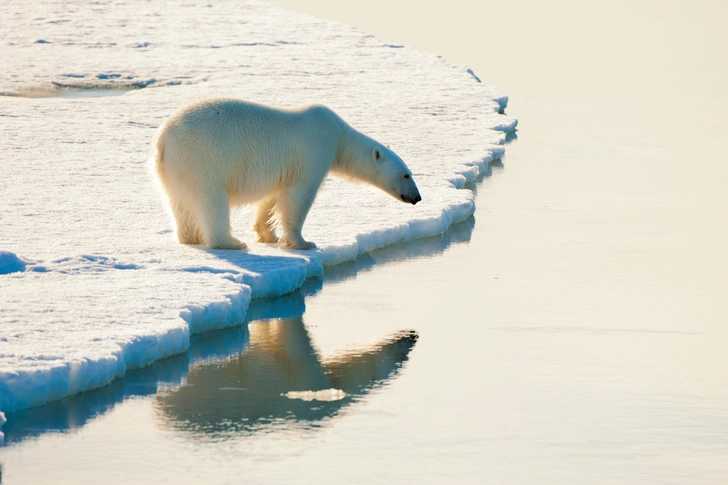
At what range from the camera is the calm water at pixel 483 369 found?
191 inches

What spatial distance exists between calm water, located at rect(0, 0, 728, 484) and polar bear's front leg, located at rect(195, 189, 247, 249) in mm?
708

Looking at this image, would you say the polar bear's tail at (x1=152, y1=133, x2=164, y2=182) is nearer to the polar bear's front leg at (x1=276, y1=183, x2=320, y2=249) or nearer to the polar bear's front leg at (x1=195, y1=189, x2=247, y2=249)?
the polar bear's front leg at (x1=195, y1=189, x2=247, y2=249)

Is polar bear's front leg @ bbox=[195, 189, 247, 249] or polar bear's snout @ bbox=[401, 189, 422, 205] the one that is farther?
polar bear's snout @ bbox=[401, 189, 422, 205]

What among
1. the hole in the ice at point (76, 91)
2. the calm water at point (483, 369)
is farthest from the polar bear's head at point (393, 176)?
the hole in the ice at point (76, 91)

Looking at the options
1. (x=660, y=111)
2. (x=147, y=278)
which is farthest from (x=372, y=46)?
(x=147, y=278)

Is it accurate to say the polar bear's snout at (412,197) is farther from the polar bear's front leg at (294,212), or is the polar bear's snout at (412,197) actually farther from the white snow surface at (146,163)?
the polar bear's front leg at (294,212)

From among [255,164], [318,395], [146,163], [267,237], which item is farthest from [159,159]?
[318,395]

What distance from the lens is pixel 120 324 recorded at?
5934 mm

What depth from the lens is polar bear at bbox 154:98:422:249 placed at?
7.45m

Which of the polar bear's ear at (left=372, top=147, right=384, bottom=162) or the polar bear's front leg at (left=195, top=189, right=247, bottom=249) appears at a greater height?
the polar bear's ear at (left=372, top=147, right=384, bottom=162)

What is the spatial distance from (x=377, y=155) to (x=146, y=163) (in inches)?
64.9

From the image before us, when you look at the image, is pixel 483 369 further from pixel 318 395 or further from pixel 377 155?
pixel 377 155

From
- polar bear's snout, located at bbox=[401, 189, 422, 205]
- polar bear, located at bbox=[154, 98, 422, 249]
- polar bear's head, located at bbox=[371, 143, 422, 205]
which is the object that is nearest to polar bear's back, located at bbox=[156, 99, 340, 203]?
polar bear, located at bbox=[154, 98, 422, 249]

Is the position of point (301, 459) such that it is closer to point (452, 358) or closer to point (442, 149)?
point (452, 358)
